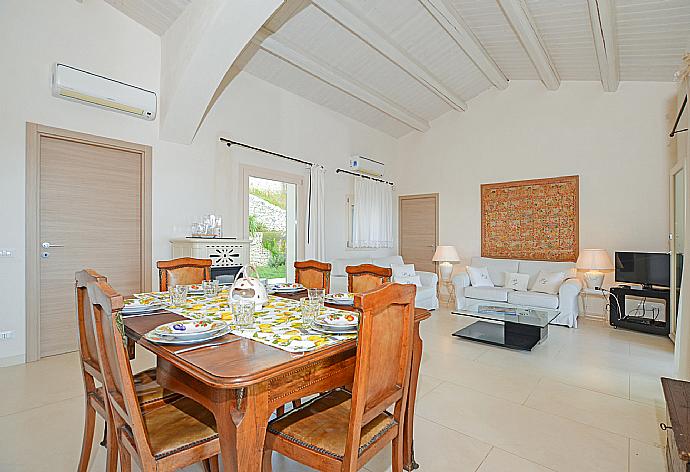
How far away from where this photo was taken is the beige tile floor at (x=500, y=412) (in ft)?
6.51

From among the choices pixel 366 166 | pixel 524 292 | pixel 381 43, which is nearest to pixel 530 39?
pixel 381 43

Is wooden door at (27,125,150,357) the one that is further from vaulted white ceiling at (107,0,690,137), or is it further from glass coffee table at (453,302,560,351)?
glass coffee table at (453,302,560,351)

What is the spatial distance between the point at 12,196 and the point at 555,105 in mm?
6965

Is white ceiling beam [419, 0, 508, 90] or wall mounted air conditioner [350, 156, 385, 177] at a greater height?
white ceiling beam [419, 0, 508, 90]

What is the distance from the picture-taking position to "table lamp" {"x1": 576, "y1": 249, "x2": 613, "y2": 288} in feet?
16.8

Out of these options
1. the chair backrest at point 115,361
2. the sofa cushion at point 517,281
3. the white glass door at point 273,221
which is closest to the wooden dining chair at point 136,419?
the chair backrest at point 115,361

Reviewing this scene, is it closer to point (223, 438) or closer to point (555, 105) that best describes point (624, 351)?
point (555, 105)

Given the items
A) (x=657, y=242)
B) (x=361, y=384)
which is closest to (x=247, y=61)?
(x=361, y=384)

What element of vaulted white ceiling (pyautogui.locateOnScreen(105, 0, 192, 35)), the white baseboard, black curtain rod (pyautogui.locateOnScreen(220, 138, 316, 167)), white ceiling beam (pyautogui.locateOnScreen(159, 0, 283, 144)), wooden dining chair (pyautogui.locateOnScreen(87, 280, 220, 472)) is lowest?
the white baseboard

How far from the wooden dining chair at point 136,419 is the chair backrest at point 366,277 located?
144 cm

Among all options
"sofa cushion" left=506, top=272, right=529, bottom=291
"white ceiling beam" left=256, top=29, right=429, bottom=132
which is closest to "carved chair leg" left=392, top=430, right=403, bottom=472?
"white ceiling beam" left=256, top=29, right=429, bottom=132

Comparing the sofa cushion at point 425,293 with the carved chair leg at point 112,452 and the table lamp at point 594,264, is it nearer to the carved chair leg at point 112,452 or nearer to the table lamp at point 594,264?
the table lamp at point 594,264

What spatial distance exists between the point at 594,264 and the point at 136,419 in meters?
5.64

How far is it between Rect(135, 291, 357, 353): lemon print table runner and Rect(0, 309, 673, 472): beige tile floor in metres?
0.79
